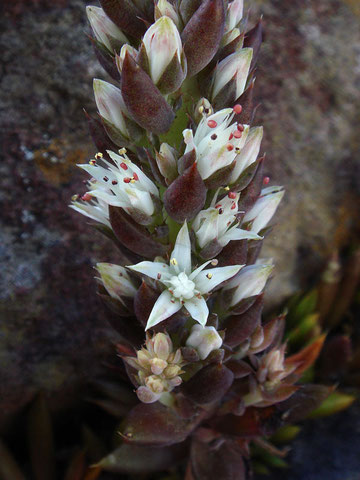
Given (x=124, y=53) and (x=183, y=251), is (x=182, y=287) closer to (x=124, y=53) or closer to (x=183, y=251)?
(x=183, y=251)

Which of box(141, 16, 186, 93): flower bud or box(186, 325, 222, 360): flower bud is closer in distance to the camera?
box(141, 16, 186, 93): flower bud

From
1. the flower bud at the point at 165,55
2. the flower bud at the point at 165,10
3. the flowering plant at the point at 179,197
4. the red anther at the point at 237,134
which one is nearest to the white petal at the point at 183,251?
the flowering plant at the point at 179,197

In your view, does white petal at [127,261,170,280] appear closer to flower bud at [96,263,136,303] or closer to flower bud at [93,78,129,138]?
flower bud at [96,263,136,303]

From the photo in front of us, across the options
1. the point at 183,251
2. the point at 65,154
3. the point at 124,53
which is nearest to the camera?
the point at 124,53

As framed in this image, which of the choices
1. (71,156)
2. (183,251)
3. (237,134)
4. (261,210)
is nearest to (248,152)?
(237,134)

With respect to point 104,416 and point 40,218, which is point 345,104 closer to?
point 40,218

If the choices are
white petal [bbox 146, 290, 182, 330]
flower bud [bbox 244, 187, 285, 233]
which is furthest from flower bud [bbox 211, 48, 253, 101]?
white petal [bbox 146, 290, 182, 330]

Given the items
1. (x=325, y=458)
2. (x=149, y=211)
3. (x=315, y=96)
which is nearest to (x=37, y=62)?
(x=149, y=211)
